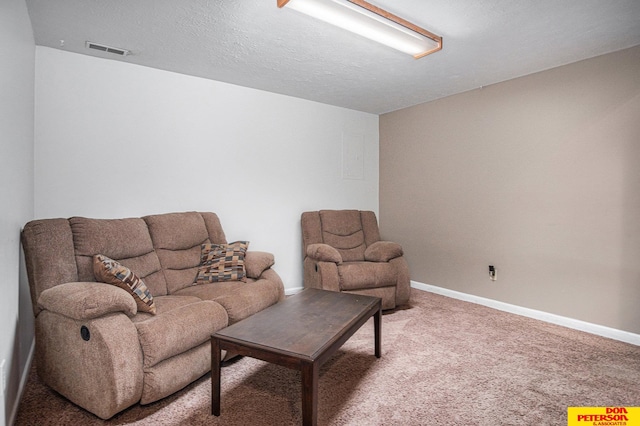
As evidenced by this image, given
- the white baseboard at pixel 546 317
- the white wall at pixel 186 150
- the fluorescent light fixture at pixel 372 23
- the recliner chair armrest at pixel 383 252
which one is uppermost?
the fluorescent light fixture at pixel 372 23

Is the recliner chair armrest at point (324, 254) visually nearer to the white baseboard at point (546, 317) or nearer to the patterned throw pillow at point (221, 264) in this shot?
the patterned throw pillow at point (221, 264)

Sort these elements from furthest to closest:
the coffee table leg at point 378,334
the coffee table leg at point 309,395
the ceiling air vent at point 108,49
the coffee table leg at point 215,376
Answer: the ceiling air vent at point 108,49, the coffee table leg at point 378,334, the coffee table leg at point 215,376, the coffee table leg at point 309,395

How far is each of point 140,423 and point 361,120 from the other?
4108 millimetres

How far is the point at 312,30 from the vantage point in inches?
95.3

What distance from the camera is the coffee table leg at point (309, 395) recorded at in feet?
4.81

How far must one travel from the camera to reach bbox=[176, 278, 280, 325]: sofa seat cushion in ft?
7.48

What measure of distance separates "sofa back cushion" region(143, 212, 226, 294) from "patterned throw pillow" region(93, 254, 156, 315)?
604 mm

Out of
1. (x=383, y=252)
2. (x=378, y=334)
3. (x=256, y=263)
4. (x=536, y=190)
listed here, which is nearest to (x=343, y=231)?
(x=383, y=252)

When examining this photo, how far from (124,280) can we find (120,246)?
509mm

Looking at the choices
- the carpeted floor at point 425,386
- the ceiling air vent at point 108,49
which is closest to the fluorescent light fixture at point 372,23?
the ceiling air vent at point 108,49

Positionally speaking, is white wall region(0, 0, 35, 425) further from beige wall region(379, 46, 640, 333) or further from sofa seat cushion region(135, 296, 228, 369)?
beige wall region(379, 46, 640, 333)

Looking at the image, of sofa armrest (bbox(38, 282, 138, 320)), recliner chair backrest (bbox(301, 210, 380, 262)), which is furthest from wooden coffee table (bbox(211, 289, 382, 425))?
recliner chair backrest (bbox(301, 210, 380, 262))

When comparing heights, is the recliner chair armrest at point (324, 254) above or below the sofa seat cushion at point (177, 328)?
above

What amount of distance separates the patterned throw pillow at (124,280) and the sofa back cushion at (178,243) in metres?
0.60
